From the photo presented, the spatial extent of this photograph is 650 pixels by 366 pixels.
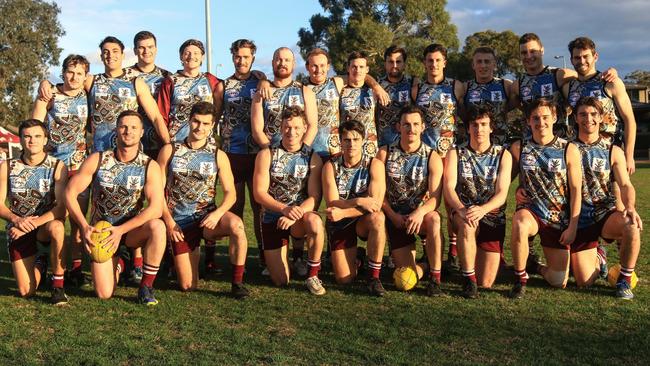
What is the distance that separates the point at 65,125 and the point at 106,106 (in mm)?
417

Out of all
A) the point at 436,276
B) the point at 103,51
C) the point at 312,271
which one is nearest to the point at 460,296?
the point at 436,276

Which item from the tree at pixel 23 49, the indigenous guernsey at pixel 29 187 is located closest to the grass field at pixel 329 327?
the indigenous guernsey at pixel 29 187

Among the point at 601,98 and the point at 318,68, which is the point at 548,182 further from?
the point at 318,68

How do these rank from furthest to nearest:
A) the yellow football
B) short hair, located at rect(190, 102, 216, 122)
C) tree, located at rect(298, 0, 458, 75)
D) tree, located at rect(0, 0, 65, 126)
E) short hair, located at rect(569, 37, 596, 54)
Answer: tree, located at rect(0, 0, 65, 126) < tree, located at rect(298, 0, 458, 75) < short hair, located at rect(569, 37, 596, 54) < short hair, located at rect(190, 102, 216, 122) < the yellow football

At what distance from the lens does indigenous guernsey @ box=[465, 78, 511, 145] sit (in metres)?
6.05

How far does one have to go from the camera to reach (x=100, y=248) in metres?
4.88

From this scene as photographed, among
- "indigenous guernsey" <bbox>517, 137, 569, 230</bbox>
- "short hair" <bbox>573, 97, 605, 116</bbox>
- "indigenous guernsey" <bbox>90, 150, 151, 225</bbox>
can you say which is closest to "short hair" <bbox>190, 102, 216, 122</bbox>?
"indigenous guernsey" <bbox>90, 150, 151, 225</bbox>

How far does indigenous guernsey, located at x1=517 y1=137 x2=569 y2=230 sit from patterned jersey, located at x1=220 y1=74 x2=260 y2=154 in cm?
268

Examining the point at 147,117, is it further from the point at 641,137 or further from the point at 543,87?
the point at 641,137

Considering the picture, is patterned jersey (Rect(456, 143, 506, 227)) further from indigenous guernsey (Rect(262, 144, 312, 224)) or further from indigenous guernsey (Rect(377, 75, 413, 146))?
indigenous guernsey (Rect(262, 144, 312, 224))

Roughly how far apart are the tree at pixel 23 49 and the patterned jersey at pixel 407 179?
120 feet

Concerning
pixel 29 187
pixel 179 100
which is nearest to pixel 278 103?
pixel 179 100

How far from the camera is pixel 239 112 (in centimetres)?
614

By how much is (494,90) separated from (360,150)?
5.48ft
